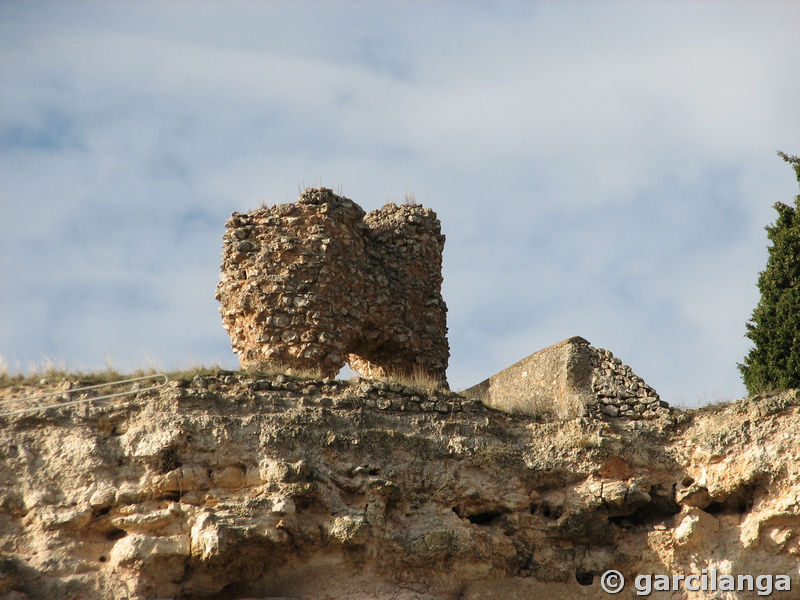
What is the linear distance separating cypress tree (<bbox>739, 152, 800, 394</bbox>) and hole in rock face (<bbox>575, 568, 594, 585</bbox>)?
3.96 metres

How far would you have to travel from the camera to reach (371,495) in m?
14.0

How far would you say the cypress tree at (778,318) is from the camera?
1684 cm

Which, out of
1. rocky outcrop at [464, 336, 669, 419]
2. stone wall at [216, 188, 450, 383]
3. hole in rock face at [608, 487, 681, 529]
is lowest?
hole in rock face at [608, 487, 681, 529]

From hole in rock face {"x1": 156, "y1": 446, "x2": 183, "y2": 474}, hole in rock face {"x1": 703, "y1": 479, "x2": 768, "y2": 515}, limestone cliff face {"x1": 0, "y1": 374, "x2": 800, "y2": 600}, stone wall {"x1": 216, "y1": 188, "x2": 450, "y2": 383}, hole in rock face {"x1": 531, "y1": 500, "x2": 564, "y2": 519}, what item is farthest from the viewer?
stone wall {"x1": 216, "y1": 188, "x2": 450, "y2": 383}

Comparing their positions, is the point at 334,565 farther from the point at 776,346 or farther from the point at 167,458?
the point at 776,346

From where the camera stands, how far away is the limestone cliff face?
43.0 ft

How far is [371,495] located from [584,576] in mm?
2899

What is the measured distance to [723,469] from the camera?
14664 millimetres

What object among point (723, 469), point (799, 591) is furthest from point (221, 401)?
point (799, 591)

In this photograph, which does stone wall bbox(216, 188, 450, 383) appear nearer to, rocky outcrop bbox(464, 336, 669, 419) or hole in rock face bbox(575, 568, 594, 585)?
rocky outcrop bbox(464, 336, 669, 419)

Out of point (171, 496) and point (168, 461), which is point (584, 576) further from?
point (168, 461)

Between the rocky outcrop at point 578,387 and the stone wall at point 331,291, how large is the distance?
7.37 feet

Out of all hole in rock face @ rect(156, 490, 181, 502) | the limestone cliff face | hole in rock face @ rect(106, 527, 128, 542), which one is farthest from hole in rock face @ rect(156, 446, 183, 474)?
hole in rock face @ rect(106, 527, 128, 542)

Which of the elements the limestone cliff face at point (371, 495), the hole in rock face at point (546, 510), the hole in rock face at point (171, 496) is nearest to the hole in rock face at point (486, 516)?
the limestone cliff face at point (371, 495)
